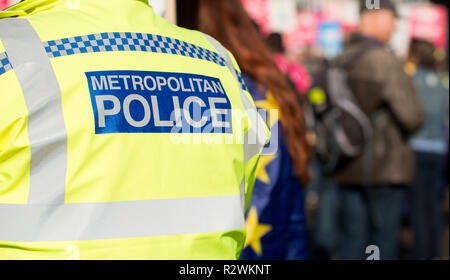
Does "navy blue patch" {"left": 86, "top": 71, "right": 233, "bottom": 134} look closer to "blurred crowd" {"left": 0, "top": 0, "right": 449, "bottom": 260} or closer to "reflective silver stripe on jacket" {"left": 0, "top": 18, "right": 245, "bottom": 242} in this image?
"reflective silver stripe on jacket" {"left": 0, "top": 18, "right": 245, "bottom": 242}

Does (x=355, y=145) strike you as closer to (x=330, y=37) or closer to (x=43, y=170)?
Answer: (x=43, y=170)

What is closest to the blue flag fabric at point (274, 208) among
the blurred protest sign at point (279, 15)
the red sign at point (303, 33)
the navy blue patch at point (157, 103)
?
the navy blue patch at point (157, 103)

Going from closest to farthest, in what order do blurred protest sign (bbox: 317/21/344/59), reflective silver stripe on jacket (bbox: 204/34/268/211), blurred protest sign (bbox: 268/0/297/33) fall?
reflective silver stripe on jacket (bbox: 204/34/268/211) < blurred protest sign (bbox: 317/21/344/59) < blurred protest sign (bbox: 268/0/297/33)

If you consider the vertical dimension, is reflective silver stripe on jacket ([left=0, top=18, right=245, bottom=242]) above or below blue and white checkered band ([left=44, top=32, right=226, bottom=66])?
below

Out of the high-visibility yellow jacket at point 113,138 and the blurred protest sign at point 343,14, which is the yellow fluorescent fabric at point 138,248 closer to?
the high-visibility yellow jacket at point 113,138

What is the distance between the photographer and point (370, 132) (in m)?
4.30

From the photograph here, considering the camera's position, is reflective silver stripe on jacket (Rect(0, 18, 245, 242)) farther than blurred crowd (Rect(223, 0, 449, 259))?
No

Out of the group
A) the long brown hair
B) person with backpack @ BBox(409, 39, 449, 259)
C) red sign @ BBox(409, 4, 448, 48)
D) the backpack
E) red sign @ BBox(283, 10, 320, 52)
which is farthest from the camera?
red sign @ BBox(283, 10, 320, 52)

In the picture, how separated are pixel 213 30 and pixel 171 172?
111 centimetres

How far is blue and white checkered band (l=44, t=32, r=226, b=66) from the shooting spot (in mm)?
1347

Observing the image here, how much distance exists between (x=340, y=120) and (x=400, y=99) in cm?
43

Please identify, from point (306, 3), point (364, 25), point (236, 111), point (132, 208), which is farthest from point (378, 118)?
point (306, 3)

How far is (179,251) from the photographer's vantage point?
1425 mm

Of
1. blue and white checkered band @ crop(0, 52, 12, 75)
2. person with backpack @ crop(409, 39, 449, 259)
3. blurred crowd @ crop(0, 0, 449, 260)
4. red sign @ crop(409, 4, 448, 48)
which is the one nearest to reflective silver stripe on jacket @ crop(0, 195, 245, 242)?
blue and white checkered band @ crop(0, 52, 12, 75)
